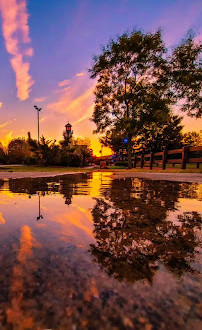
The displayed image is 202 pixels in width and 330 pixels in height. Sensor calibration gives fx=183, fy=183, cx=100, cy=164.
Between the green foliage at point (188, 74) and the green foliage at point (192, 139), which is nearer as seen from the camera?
the green foliage at point (188, 74)

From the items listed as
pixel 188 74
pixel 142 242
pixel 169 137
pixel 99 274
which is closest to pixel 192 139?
pixel 169 137

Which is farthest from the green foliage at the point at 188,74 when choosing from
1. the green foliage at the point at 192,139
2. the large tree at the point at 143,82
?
the green foliage at the point at 192,139

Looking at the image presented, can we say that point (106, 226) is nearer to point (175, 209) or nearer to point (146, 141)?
point (175, 209)

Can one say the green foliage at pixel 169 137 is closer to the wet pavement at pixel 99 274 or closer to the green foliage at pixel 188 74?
the green foliage at pixel 188 74

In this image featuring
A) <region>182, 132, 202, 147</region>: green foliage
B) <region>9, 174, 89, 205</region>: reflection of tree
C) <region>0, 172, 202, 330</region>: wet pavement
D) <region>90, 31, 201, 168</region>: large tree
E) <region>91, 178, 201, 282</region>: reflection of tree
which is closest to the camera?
<region>0, 172, 202, 330</region>: wet pavement

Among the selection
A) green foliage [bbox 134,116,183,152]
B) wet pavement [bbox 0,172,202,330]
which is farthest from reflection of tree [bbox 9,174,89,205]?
green foliage [bbox 134,116,183,152]

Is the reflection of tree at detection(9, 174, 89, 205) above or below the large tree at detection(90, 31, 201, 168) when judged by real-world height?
below

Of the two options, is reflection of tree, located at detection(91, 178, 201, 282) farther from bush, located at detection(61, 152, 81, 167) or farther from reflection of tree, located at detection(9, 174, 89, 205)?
bush, located at detection(61, 152, 81, 167)

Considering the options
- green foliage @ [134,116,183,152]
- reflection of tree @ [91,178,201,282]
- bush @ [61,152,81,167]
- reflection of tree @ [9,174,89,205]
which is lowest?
reflection of tree @ [9,174,89,205]

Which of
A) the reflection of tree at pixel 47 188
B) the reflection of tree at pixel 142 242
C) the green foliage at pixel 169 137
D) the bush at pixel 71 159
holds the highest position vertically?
the green foliage at pixel 169 137

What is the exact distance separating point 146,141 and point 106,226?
39.2m

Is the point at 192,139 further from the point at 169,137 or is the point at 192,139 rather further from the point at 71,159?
the point at 71,159

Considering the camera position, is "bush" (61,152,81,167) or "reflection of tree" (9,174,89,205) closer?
"reflection of tree" (9,174,89,205)

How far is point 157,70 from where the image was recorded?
58.9 ft
